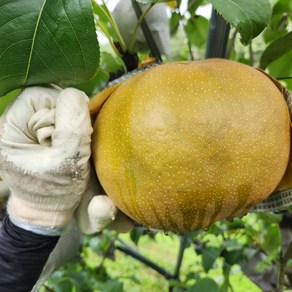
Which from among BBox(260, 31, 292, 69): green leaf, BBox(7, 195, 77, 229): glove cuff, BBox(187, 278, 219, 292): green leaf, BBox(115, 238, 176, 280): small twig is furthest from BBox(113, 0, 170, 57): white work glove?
BBox(115, 238, 176, 280): small twig

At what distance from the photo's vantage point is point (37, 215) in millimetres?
545

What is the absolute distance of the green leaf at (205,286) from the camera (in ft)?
2.78

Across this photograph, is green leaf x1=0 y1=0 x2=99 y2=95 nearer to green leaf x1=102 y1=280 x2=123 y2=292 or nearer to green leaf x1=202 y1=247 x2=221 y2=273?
green leaf x1=102 y1=280 x2=123 y2=292

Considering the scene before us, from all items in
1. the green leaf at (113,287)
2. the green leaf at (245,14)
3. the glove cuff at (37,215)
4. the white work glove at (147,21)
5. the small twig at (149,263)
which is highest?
the green leaf at (245,14)

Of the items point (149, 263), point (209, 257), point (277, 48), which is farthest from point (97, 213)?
point (149, 263)

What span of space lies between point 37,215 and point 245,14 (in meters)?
0.32

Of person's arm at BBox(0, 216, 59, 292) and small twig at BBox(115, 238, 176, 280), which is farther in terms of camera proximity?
small twig at BBox(115, 238, 176, 280)

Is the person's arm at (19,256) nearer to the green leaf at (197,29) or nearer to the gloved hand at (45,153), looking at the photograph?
the gloved hand at (45,153)

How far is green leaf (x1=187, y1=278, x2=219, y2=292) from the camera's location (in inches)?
33.4

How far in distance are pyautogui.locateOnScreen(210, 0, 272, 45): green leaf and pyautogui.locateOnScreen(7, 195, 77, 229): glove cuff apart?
28 cm

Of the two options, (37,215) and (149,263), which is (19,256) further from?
(149,263)

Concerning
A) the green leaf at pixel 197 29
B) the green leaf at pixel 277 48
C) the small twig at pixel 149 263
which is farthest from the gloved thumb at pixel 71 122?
the small twig at pixel 149 263

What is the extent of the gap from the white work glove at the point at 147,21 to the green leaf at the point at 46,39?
0.72 feet

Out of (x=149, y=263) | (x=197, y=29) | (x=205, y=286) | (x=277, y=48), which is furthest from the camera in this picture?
(x=149, y=263)
